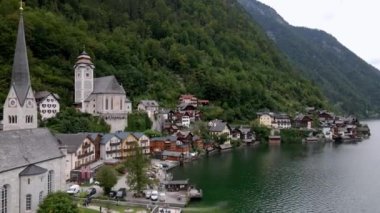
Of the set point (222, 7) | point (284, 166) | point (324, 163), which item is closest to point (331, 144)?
point (324, 163)

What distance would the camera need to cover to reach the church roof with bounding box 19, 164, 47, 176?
28.6 meters

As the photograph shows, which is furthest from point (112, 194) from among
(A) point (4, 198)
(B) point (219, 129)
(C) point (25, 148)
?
(B) point (219, 129)

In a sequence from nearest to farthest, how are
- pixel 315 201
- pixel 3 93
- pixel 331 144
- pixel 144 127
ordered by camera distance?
pixel 315 201
pixel 3 93
pixel 144 127
pixel 331 144

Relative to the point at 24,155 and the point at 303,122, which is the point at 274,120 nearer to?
the point at 303,122

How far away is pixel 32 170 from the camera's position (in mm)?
29141

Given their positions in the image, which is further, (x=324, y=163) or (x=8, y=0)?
(x=8, y=0)

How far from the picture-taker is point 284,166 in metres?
61.2

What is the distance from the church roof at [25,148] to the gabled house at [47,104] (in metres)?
27.9

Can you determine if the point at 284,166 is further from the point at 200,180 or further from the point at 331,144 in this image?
the point at 331,144

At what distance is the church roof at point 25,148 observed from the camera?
27672 mm

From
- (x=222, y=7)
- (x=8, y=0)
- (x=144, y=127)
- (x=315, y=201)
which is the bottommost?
(x=315, y=201)

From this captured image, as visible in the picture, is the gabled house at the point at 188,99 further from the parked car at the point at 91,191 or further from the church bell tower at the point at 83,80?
the parked car at the point at 91,191

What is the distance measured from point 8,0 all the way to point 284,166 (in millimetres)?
64797

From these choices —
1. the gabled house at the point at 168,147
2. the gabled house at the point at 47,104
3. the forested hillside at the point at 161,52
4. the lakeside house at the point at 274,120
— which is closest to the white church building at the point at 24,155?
the gabled house at the point at 47,104
